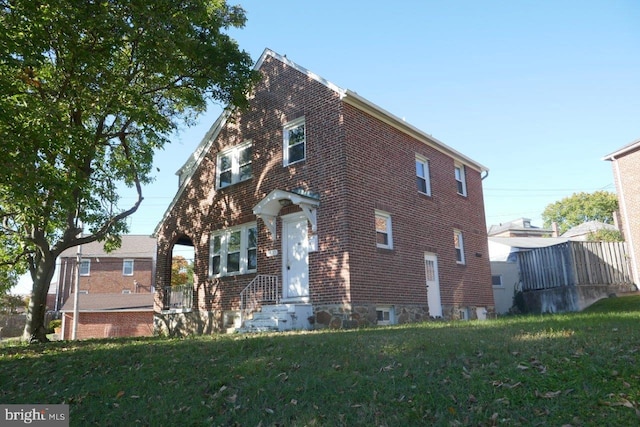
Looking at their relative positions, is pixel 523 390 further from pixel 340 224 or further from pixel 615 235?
pixel 615 235

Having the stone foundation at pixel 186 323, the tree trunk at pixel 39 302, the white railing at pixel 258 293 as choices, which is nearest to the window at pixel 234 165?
the white railing at pixel 258 293

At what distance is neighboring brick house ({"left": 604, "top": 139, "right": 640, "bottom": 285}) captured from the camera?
22078 millimetres

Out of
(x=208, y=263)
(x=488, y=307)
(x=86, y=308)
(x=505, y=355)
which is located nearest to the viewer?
(x=505, y=355)

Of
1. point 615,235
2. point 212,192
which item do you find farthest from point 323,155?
point 615,235

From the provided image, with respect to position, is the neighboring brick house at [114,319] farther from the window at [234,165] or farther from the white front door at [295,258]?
the white front door at [295,258]

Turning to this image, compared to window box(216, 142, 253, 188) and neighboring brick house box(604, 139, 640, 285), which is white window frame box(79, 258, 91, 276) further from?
neighboring brick house box(604, 139, 640, 285)

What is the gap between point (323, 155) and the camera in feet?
44.1

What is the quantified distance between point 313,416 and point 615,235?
153 feet

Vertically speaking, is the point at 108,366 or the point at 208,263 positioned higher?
the point at 208,263

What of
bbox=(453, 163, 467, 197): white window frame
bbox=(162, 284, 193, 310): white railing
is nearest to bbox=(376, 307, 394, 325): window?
bbox=(162, 284, 193, 310): white railing

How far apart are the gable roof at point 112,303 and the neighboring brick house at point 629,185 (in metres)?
30.1

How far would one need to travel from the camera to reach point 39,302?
13375mm

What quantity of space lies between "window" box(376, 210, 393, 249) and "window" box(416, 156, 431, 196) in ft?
8.86

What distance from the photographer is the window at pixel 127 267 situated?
1706 inches
